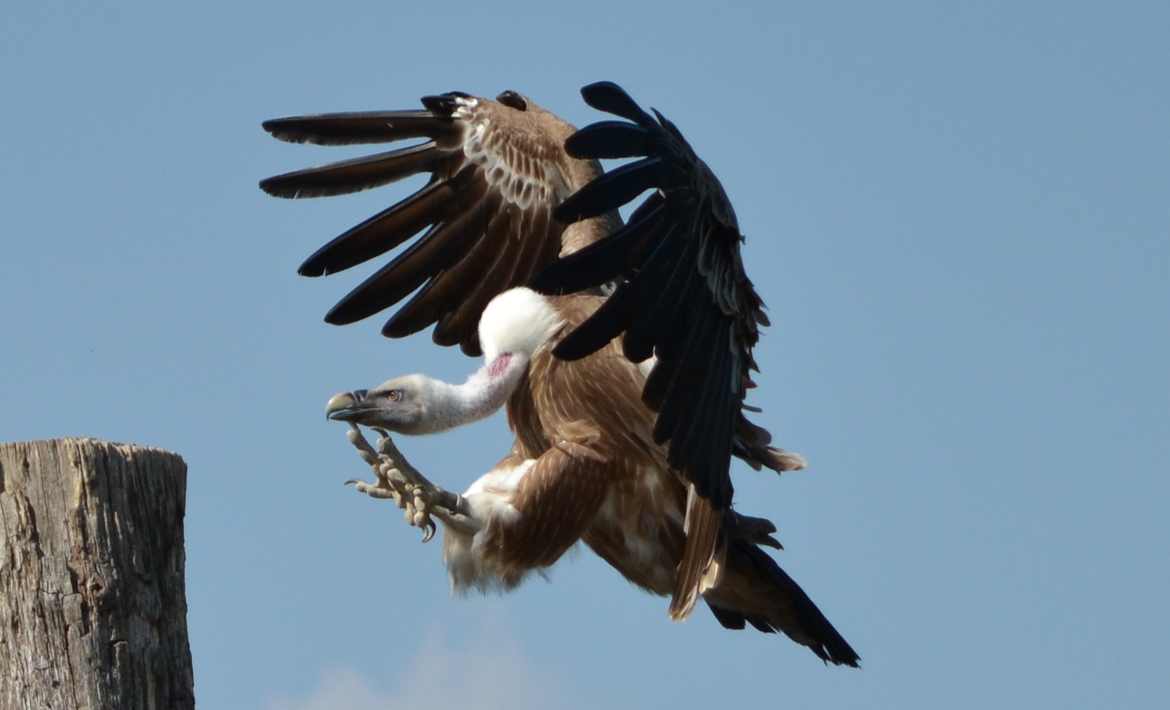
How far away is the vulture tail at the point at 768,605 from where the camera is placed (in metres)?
7.45

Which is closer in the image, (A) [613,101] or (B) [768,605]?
(A) [613,101]

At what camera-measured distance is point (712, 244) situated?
259 inches

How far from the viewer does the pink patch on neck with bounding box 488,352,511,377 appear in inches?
281

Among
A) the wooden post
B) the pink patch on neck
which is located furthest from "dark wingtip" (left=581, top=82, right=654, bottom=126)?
the wooden post

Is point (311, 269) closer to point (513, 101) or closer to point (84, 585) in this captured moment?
point (513, 101)

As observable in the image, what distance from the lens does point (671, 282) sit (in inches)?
248

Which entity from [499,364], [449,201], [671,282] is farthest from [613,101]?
[449,201]

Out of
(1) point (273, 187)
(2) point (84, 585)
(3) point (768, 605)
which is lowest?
(2) point (84, 585)

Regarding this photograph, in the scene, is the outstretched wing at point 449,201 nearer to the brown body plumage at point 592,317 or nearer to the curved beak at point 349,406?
the brown body plumage at point 592,317

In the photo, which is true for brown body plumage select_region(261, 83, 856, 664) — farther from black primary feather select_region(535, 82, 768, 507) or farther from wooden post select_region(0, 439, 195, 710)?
wooden post select_region(0, 439, 195, 710)

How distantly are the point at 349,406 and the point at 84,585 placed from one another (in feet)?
7.33

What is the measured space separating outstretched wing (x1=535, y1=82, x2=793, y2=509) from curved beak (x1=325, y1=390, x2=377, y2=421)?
100cm

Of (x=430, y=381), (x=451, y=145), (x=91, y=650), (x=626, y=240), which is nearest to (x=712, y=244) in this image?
(x=626, y=240)

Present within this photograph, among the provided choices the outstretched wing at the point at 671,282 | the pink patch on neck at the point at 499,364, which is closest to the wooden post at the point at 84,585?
the outstretched wing at the point at 671,282
